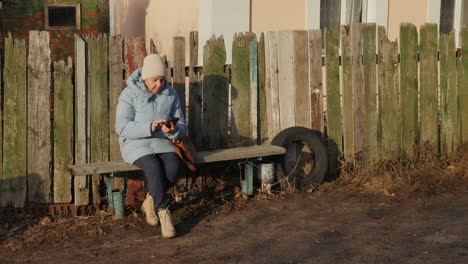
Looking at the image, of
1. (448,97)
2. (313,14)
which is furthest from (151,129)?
(313,14)

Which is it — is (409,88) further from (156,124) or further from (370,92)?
(156,124)

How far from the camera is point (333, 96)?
7469 mm

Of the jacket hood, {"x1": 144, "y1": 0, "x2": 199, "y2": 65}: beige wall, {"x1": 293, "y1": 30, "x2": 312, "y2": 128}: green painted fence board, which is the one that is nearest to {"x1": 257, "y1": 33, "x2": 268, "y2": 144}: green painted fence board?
{"x1": 293, "y1": 30, "x2": 312, "y2": 128}: green painted fence board

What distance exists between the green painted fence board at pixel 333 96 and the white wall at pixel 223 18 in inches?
108

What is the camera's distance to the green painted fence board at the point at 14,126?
641cm

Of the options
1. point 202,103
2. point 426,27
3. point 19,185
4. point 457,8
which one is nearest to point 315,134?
point 202,103

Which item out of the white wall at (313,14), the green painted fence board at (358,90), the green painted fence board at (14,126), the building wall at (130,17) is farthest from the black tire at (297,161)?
the building wall at (130,17)

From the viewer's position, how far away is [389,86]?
759 centimetres

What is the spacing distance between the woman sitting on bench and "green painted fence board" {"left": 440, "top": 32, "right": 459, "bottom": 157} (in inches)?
129

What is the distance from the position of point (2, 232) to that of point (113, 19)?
9.88 metres

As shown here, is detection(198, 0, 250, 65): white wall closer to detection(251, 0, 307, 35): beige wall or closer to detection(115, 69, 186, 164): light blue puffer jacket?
detection(251, 0, 307, 35): beige wall

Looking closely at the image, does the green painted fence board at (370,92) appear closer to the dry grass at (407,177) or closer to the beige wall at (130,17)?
the dry grass at (407,177)

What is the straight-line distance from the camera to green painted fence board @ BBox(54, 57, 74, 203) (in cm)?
652

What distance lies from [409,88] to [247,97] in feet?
6.15
